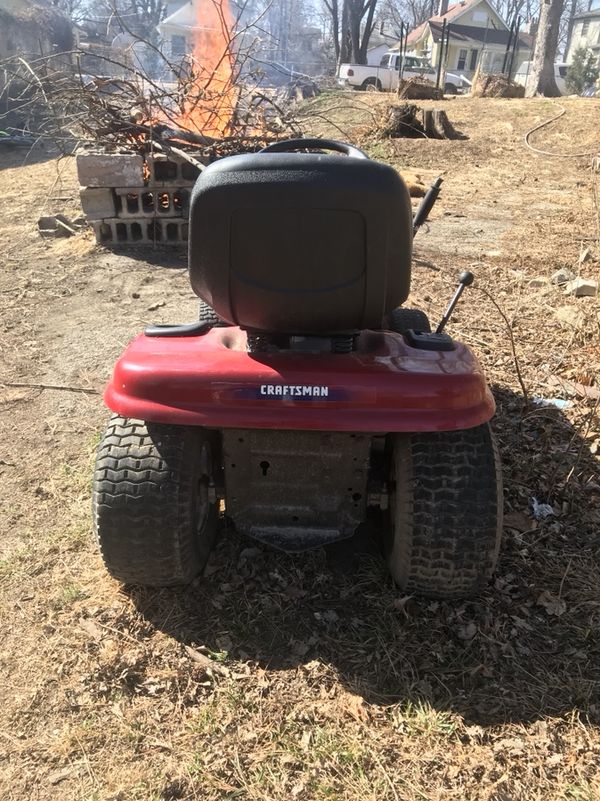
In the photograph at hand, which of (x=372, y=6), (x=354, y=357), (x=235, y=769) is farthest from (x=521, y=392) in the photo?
(x=372, y=6)

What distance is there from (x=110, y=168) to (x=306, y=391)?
214 inches

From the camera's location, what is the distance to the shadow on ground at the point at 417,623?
7.14 feet

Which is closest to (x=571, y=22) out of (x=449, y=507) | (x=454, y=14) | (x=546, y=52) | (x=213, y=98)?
(x=454, y=14)

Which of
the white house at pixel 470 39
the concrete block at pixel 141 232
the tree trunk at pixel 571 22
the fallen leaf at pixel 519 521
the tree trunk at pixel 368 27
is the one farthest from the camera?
the tree trunk at pixel 571 22

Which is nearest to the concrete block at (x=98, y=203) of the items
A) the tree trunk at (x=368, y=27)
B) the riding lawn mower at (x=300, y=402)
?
the riding lawn mower at (x=300, y=402)

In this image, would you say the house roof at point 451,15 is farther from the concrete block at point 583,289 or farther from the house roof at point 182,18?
the concrete block at point 583,289

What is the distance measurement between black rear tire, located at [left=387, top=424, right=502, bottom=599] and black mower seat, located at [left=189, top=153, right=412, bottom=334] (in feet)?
1.65

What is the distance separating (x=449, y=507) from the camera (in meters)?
2.22

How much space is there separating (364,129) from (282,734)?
1248 centimetres

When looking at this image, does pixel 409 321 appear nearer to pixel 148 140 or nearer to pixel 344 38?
pixel 148 140

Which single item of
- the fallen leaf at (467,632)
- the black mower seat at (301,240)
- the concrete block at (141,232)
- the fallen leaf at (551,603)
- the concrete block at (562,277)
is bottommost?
the concrete block at (141,232)

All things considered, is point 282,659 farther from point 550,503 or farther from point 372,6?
point 372,6

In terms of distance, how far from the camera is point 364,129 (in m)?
12.8

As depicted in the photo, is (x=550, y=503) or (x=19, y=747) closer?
(x=19, y=747)
